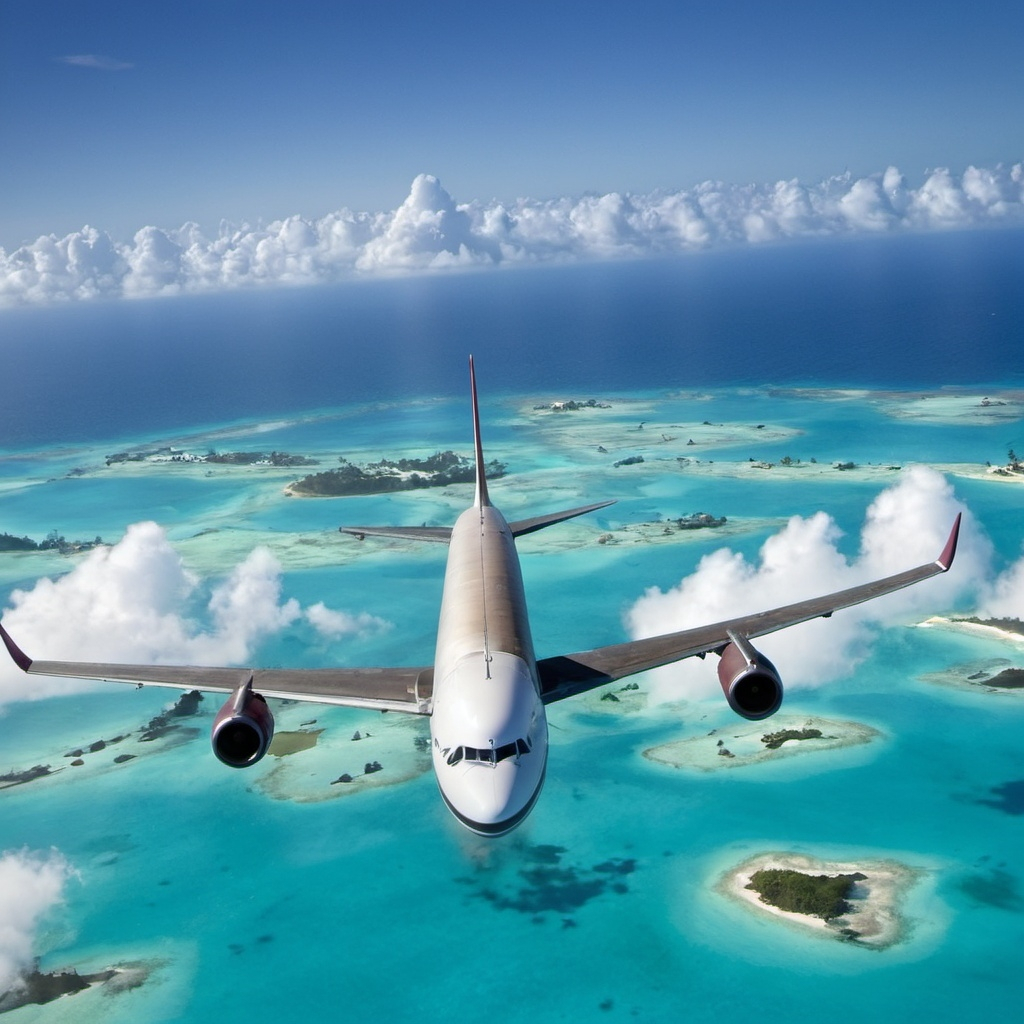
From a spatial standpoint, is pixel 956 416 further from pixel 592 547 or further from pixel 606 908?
pixel 606 908

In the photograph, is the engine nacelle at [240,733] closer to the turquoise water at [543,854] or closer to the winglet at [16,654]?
the winglet at [16,654]

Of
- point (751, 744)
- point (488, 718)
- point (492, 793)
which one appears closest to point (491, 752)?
point (488, 718)

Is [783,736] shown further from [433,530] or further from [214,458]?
[214,458]

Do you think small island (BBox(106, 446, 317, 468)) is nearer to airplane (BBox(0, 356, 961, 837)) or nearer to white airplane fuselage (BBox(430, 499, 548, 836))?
airplane (BBox(0, 356, 961, 837))

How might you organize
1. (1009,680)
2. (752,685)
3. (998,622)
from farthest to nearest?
(998,622), (1009,680), (752,685)

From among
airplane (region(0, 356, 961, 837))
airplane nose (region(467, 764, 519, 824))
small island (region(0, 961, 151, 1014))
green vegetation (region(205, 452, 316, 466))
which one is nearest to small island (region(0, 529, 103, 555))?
green vegetation (region(205, 452, 316, 466))

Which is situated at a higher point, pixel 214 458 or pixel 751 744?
pixel 214 458
